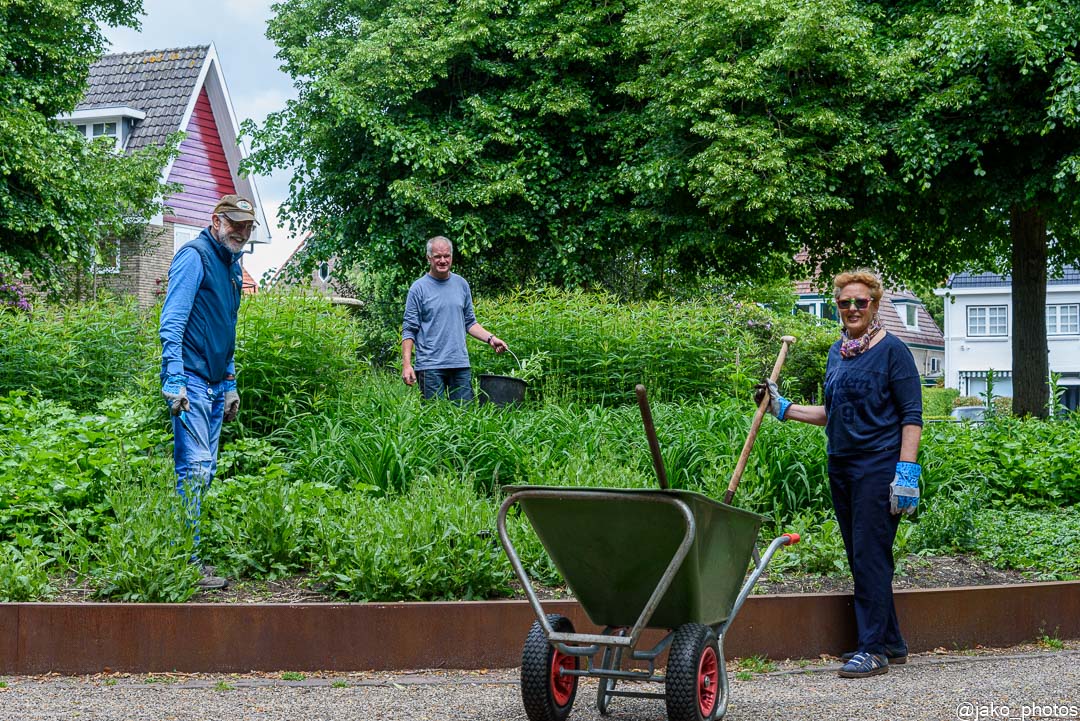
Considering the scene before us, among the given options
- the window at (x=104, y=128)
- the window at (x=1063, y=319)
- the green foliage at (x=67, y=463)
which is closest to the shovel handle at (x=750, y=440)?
the green foliage at (x=67, y=463)

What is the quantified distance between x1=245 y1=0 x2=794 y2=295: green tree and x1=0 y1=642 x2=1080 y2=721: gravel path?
12.3 metres

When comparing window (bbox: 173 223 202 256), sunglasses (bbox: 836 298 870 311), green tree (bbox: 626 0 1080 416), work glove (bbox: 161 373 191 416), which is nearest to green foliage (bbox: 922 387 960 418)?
green tree (bbox: 626 0 1080 416)

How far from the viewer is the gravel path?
4.23 m

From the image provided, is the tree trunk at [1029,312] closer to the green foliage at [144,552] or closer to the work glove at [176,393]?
the work glove at [176,393]

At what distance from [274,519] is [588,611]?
2.19m

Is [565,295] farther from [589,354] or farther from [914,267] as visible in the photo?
[914,267]

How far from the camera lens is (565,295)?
12.4 meters

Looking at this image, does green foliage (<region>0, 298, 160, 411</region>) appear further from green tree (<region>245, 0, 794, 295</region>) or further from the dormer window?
the dormer window

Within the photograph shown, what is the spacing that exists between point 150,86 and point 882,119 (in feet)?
60.5

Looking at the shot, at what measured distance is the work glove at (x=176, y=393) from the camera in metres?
5.43

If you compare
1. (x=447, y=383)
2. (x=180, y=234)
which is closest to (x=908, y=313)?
(x=180, y=234)

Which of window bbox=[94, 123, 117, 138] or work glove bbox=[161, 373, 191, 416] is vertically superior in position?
window bbox=[94, 123, 117, 138]

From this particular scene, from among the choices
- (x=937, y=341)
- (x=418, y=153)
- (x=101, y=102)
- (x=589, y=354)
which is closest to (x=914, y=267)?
(x=418, y=153)

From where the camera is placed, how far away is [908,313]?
52.3 meters
